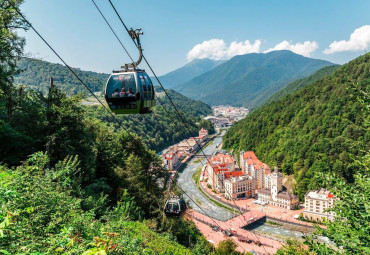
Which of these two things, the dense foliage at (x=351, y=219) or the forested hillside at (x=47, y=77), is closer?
the dense foliage at (x=351, y=219)

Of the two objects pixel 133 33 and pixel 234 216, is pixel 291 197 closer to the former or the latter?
pixel 234 216

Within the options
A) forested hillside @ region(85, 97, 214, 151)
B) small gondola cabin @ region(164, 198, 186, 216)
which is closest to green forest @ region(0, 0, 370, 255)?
small gondola cabin @ region(164, 198, 186, 216)

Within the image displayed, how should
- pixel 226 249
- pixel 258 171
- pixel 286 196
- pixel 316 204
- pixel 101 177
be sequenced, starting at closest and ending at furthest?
pixel 101 177 < pixel 226 249 < pixel 316 204 < pixel 286 196 < pixel 258 171

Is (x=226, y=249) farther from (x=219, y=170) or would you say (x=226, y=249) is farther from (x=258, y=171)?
(x=258, y=171)

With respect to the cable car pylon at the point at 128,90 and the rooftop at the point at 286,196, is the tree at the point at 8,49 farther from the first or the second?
→ the rooftop at the point at 286,196

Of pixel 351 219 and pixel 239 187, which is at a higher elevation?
pixel 351 219

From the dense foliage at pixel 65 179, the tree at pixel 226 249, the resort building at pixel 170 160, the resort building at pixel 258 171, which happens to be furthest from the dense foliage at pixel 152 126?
the dense foliage at pixel 65 179

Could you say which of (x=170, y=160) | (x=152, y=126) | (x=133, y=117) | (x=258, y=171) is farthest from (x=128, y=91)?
(x=152, y=126)

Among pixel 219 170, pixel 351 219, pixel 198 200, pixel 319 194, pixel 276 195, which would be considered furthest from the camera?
pixel 219 170
